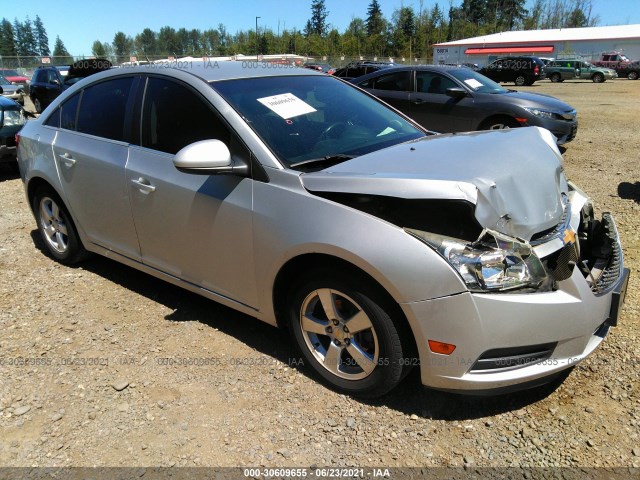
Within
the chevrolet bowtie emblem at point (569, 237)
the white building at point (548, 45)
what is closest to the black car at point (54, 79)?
the chevrolet bowtie emblem at point (569, 237)

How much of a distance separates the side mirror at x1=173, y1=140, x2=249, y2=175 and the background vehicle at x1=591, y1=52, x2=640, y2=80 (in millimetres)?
43910

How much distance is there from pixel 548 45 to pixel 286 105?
68031 mm

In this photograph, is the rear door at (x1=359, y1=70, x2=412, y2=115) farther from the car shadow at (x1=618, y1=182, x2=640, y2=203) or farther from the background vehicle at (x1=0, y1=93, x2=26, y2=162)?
the background vehicle at (x1=0, y1=93, x2=26, y2=162)

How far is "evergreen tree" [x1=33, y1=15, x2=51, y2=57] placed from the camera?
138 meters

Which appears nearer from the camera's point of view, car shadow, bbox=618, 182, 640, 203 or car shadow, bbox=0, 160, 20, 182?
car shadow, bbox=618, 182, 640, 203

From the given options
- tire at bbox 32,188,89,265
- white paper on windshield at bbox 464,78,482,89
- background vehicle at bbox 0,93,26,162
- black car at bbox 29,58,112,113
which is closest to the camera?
tire at bbox 32,188,89,265

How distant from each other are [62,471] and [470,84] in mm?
8668

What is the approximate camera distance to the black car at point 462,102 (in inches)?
332

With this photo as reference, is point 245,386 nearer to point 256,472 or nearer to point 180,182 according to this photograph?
point 256,472

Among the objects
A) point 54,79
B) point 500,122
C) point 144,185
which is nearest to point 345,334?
point 144,185

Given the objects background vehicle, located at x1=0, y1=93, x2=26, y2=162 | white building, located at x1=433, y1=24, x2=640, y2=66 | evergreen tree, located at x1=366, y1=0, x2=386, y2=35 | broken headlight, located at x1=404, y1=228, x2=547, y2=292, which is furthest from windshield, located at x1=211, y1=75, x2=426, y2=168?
evergreen tree, located at x1=366, y1=0, x2=386, y2=35

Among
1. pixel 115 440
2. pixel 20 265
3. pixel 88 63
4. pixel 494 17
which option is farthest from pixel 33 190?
pixel 494 17

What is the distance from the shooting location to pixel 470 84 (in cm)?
902

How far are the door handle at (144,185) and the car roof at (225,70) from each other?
770 mm
